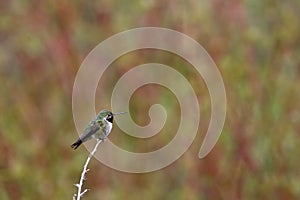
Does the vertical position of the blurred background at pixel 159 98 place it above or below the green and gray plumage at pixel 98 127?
above

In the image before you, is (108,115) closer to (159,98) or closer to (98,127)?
(98,127)

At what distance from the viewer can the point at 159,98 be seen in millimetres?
8500

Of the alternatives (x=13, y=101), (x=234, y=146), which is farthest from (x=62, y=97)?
(x=234, y=146)

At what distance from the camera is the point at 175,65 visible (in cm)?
845

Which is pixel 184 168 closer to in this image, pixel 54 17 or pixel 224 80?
pixel 224 80

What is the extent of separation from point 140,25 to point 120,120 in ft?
2.93

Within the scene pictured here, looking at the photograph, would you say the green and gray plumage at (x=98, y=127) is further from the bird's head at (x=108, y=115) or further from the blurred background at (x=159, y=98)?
the blurred background at (x=159, y=98)

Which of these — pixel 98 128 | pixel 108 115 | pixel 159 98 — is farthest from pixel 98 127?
pixel 159 98

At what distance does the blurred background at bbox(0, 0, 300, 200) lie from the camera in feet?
27.1

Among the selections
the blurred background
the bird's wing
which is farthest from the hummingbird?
the blurred background

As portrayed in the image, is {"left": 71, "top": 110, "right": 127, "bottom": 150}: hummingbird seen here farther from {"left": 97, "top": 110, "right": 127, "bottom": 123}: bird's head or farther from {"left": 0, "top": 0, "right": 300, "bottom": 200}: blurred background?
{"left": 0, "top": 0, "right": 300, "bottom": 200}: blurred background

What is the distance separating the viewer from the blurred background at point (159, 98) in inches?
325

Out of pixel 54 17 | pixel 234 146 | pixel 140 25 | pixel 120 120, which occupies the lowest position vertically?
pixel 234 146

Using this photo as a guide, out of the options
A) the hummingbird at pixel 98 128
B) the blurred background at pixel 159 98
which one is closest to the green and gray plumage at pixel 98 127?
the hummingbird at pixel 98 128
